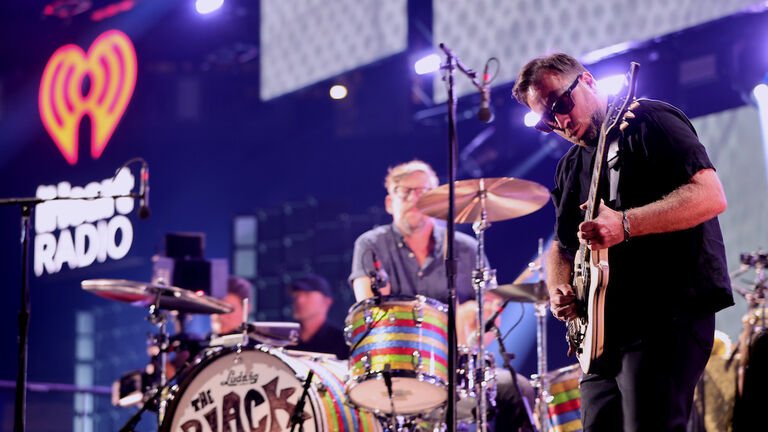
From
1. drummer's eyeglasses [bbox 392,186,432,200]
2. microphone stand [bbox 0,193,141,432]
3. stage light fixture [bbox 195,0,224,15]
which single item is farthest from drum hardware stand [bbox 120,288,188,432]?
stage light fixture [bbox 195,0,224,15]

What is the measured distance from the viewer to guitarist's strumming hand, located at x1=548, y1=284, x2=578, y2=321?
102 inches

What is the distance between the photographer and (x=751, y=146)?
19.2ft

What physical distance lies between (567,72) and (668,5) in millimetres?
3499

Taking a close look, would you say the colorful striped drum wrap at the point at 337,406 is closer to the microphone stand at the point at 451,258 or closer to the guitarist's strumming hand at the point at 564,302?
the microphone stand at the point at 451,258

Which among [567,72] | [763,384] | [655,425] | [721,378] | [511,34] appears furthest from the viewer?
[511,34]

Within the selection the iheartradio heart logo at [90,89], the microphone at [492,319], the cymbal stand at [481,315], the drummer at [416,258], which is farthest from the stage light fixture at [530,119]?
the iheartradio heart logo at [90,89]

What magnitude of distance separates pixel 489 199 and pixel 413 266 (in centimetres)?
78

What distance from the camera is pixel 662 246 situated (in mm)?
2412

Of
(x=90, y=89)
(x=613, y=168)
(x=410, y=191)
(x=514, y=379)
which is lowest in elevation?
(x=514, y=379)

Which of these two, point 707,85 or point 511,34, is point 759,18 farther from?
point 511,34

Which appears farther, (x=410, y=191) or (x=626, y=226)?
(x=410, y=191)

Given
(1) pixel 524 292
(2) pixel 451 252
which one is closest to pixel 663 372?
(2) pixel 451 252

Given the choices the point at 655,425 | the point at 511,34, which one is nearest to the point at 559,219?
the point at 655,425

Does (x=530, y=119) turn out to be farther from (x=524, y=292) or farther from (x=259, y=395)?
(x=259, y=395)
